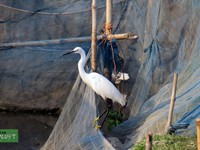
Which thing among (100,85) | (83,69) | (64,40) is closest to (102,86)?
(100,85)

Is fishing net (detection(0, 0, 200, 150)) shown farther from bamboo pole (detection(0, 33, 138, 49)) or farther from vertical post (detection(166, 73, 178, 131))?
vertical post (detection(166, 73, 178, 131))

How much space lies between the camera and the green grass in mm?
4129

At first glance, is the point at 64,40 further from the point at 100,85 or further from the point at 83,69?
the point at 100,85

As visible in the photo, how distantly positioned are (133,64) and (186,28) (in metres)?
1.77

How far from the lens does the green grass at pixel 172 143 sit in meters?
4.13

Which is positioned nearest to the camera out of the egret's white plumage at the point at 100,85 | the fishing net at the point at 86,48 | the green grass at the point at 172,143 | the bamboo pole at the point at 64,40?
the green grass at the point at 172,143

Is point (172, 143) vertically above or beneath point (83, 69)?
beneath

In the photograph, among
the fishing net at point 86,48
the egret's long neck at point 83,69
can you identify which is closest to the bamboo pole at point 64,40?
the fishing net at point 86,48

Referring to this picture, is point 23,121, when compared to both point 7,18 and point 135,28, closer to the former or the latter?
point 7,18

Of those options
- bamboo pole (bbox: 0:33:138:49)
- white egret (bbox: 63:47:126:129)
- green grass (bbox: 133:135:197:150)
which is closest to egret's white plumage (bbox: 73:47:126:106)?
white egret (bbox: 63:47:126:129)

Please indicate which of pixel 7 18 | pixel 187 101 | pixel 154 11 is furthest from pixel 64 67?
pixel 187 101

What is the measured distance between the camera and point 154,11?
6332 millimetres

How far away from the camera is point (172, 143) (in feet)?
13.8

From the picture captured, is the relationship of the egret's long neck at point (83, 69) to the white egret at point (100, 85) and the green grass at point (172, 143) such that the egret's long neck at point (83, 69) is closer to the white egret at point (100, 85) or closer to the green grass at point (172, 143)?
the white egret at point (100, 85)
